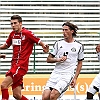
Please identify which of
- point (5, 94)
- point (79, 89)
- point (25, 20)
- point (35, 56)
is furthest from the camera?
point (25, 20)

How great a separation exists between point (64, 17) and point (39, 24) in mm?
714

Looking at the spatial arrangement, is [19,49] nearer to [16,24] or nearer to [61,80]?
[16,24]

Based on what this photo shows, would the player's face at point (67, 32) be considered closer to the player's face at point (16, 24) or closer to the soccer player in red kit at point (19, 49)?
the soccer player in red kit at point (19, 49)

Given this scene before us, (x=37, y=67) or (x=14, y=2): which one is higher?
(x=14, y=2)

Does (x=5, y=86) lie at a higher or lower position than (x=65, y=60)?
lower

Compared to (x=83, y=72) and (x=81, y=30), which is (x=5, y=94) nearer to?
(x=83, y=72)

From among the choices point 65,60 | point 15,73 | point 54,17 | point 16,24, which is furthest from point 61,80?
point 54,17

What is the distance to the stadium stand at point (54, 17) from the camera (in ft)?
48.1

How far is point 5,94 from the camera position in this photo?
883cm

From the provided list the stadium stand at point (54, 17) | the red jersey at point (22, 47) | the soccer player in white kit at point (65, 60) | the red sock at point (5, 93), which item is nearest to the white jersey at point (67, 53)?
the soccer player in white kit at point (65, 60)

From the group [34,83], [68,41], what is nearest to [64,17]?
[34,83]

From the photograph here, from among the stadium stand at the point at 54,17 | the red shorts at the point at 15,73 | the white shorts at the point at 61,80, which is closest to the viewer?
the white shorts at the point at 61,80

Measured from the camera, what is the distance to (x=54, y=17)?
583 inches

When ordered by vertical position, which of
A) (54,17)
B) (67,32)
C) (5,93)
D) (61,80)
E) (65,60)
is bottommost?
(5,93)
